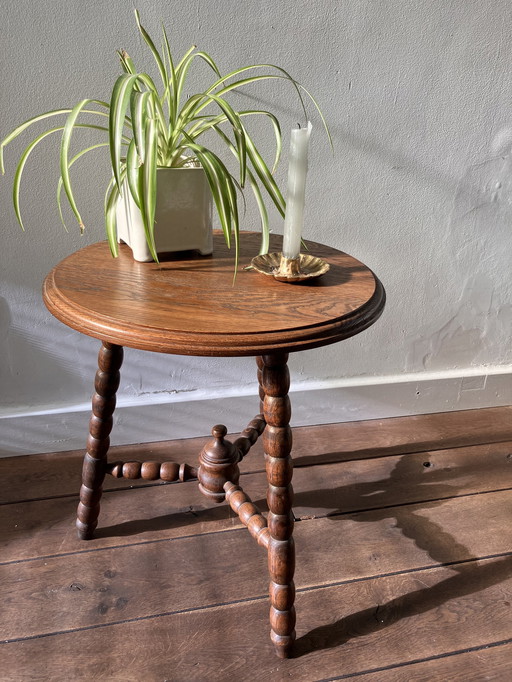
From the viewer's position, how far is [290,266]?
996mm

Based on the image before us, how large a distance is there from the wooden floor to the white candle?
647 millimetres

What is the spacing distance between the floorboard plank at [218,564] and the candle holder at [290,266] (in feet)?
1.95

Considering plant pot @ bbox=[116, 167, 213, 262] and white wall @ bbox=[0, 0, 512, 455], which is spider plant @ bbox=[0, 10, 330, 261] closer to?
plant pot @ bbox=[116, 167, 213, 262]

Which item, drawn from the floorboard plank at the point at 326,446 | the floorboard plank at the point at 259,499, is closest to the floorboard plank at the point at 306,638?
the floorboard plank at the point at 259,499

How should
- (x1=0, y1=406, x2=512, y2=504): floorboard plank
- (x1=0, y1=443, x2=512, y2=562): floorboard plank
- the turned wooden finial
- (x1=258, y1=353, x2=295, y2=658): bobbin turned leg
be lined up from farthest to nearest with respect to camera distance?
(x1=0, y1=406, x2=512, y2=504): floorboard plank, (x1=0, y1=443, x2=512, y2=562): floorboard plank, the turned wooden finial, (x1=258, y1=353, x2=295, y2=658): bobbin turned leg

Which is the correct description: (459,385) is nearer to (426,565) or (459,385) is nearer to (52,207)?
(426,565)

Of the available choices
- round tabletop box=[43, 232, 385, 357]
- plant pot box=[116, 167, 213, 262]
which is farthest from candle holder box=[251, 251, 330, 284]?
plant pot box=[116, 167, 213, 262]

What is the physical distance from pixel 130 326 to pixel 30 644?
2.02 feet

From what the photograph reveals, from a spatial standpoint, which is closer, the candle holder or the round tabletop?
the round tabletop

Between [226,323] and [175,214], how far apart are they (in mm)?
276

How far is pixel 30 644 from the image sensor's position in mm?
1048

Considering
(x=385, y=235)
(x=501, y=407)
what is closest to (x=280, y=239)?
(x=385, y=235)

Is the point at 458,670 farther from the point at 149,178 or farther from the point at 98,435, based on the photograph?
the point at 149,178

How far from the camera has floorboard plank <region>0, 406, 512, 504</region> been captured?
4.70 ft
